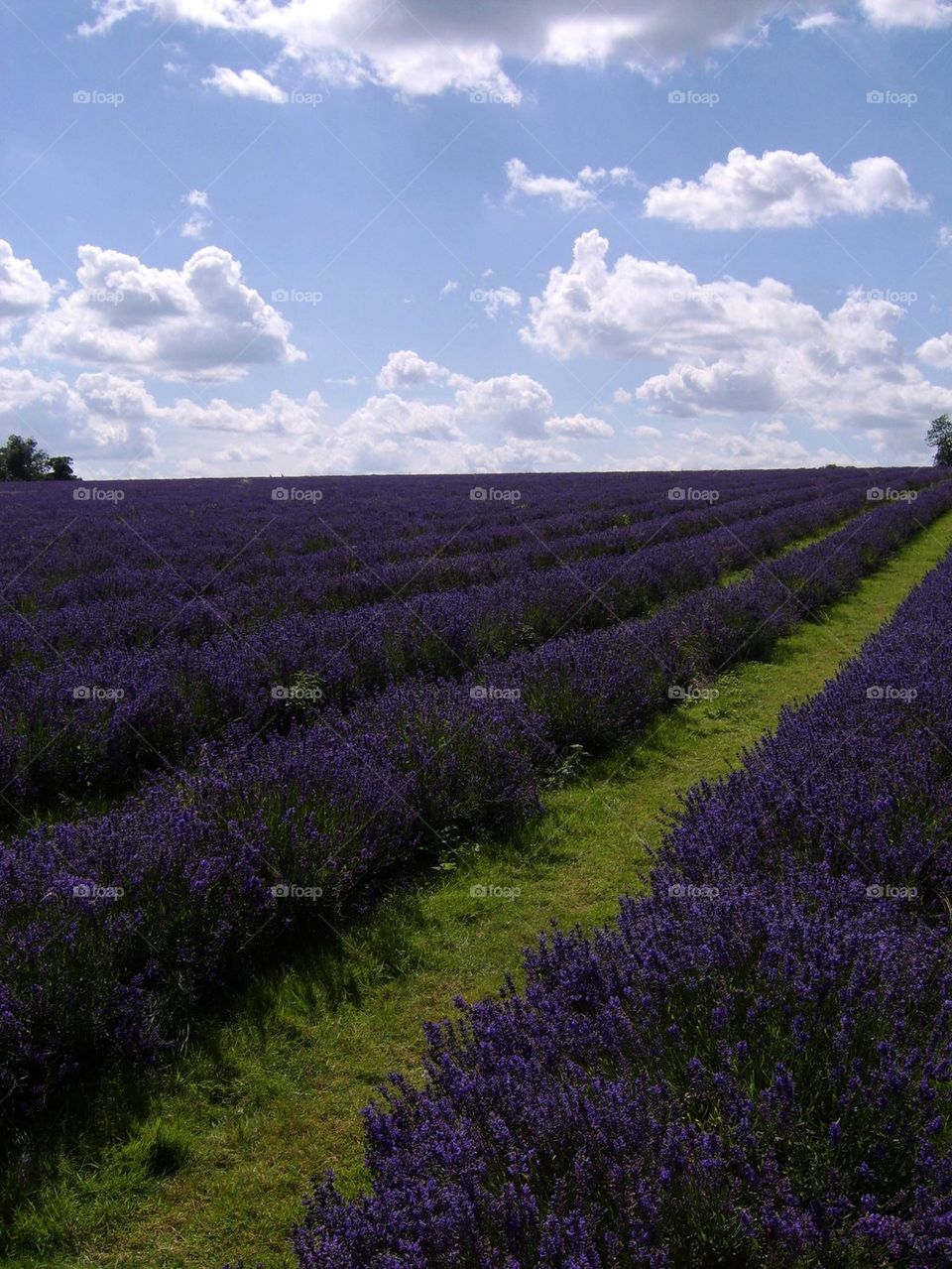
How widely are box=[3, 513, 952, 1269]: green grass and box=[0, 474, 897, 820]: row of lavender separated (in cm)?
172

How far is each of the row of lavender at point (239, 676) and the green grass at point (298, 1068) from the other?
1.72 m

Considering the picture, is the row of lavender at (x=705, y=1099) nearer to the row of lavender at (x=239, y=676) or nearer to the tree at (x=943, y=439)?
the row of lavender at (x=239, y=676)

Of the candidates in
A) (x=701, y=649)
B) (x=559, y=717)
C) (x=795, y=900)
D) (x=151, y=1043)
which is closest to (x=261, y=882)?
(x=151, y=1043)

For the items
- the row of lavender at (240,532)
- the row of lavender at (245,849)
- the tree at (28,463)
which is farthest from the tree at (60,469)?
the row of lavender at (245,849)

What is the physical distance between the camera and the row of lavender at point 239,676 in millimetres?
4426

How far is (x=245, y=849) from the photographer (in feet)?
10.1

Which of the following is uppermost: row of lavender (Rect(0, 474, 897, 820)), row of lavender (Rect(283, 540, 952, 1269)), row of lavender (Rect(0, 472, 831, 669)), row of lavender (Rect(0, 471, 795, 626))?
row of lavender (Rect(0, 471, 795, 626))

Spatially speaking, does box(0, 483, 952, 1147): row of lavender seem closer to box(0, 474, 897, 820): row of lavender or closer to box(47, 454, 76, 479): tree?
box(0, 474, 897, 820): row of lavender

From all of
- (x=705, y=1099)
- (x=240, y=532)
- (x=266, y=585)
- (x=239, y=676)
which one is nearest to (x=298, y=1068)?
(x=705, y=1099)

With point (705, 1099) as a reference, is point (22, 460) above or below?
above

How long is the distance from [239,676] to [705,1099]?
4.06m

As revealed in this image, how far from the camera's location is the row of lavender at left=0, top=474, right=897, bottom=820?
443 cm

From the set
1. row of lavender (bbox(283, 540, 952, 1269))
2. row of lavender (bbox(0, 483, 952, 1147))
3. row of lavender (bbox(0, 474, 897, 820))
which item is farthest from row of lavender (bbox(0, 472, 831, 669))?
row of lavender (bbox(283, 540, 952, 1269))

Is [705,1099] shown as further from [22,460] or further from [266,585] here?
[22,460]
